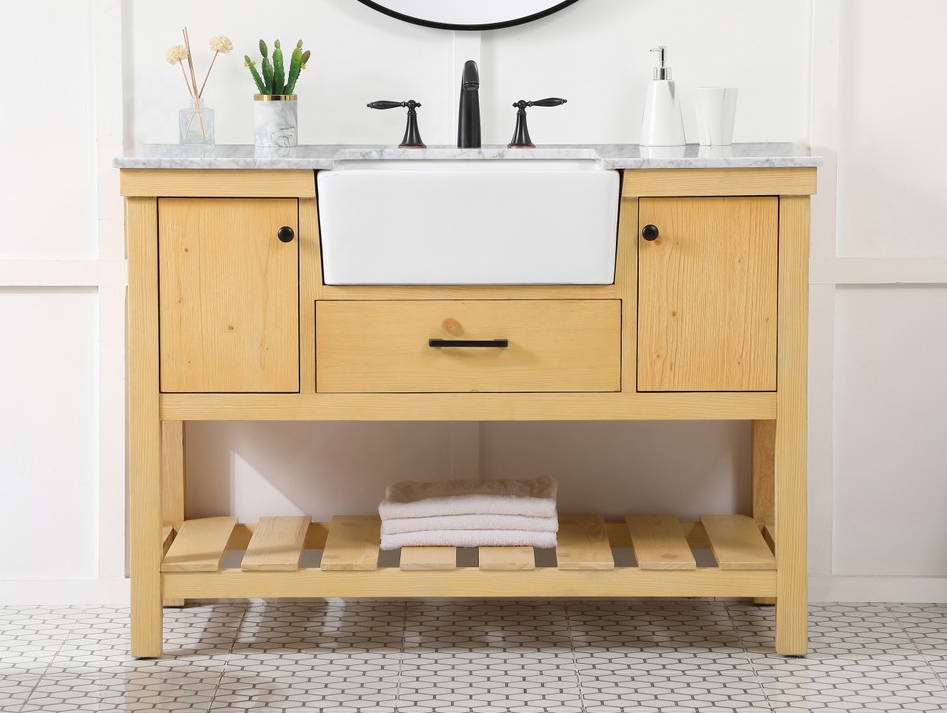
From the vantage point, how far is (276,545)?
6.51 ft

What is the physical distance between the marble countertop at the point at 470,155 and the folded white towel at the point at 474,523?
0.64 metres

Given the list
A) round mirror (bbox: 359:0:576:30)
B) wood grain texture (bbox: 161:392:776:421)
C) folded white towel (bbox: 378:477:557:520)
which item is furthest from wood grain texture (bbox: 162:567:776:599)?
round mirror (bbox: 359:0:576:30)

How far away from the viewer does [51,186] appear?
7.11 feet

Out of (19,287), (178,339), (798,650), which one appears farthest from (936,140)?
(19,287)

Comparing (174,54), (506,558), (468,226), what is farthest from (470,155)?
(506,558)

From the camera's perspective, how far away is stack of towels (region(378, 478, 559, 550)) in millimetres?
1917

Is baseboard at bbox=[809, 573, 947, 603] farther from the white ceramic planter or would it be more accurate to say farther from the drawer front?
the white ceramic planter

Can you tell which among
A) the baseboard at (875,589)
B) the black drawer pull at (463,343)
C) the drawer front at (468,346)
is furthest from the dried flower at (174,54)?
the baseboard at (875,589)

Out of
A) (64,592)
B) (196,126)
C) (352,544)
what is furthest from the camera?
(64,592)

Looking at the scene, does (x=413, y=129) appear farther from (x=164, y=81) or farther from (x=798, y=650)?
(x=798, y=650)

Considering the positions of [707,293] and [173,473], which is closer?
[707,293]

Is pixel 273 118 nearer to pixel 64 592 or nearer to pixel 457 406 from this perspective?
pixel 457 406

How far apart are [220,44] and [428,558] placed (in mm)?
1038

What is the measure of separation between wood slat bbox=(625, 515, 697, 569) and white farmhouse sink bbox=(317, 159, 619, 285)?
506 millimetres
